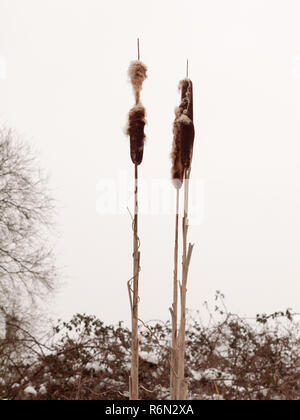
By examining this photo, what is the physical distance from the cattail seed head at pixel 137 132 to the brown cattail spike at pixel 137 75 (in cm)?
3

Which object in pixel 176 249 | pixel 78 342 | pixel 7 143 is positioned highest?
pixel 7 143

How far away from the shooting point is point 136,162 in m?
0.87

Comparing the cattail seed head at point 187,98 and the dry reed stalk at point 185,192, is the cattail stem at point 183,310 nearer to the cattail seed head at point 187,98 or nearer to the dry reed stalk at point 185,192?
the dry reed stalk at point 185,192

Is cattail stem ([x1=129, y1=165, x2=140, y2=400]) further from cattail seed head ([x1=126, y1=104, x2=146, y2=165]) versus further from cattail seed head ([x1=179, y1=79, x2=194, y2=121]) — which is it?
cattail seed head ([x1=179, y1=79, x2=194, y2=121])

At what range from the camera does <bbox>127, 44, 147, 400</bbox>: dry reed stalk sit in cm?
83

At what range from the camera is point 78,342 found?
317 centimetres

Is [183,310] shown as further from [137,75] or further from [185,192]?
[137,75]

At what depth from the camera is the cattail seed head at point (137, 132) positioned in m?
0.87

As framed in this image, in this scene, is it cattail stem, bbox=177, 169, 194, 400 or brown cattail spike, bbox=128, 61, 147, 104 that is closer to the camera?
cattail stem, bbox=177, 169, 194, 400

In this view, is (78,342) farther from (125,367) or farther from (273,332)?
(273,332)

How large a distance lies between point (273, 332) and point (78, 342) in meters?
1.29

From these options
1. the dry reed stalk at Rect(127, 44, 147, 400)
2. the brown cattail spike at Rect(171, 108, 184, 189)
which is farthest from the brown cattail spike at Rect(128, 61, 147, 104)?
the brown cattail spike at Rect(171, 108, 184, 189)

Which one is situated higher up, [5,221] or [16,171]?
[16,171]
